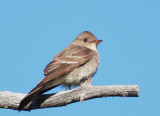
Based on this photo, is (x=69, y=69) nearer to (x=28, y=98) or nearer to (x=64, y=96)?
(x=64, y=96)

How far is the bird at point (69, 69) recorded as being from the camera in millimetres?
7949

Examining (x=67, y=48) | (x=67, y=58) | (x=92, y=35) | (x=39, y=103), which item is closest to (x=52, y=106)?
(x=39, y=103)

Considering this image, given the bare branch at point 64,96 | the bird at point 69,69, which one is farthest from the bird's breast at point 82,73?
the bare branch at point 64,96

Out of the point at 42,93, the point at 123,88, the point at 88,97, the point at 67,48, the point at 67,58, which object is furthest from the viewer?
the point at 67,48

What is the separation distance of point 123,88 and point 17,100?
2.49 metres

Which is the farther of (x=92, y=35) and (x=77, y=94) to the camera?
(x=92, y=35)

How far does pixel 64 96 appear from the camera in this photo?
770 cm

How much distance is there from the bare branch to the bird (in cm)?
19

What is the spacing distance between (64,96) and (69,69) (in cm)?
123

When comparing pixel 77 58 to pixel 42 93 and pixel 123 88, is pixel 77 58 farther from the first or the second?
pixel 123 88

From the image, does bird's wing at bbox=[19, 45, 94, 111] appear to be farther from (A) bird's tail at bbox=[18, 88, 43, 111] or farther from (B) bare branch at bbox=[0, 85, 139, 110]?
(B) bare branch at bbox=[0, 85, 139, 110]

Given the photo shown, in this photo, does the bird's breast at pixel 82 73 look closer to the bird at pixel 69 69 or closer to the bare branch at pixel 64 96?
the bird at pixel 69 69

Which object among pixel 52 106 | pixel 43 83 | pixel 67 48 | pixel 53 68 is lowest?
pixel 52 106

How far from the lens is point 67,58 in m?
9.12
